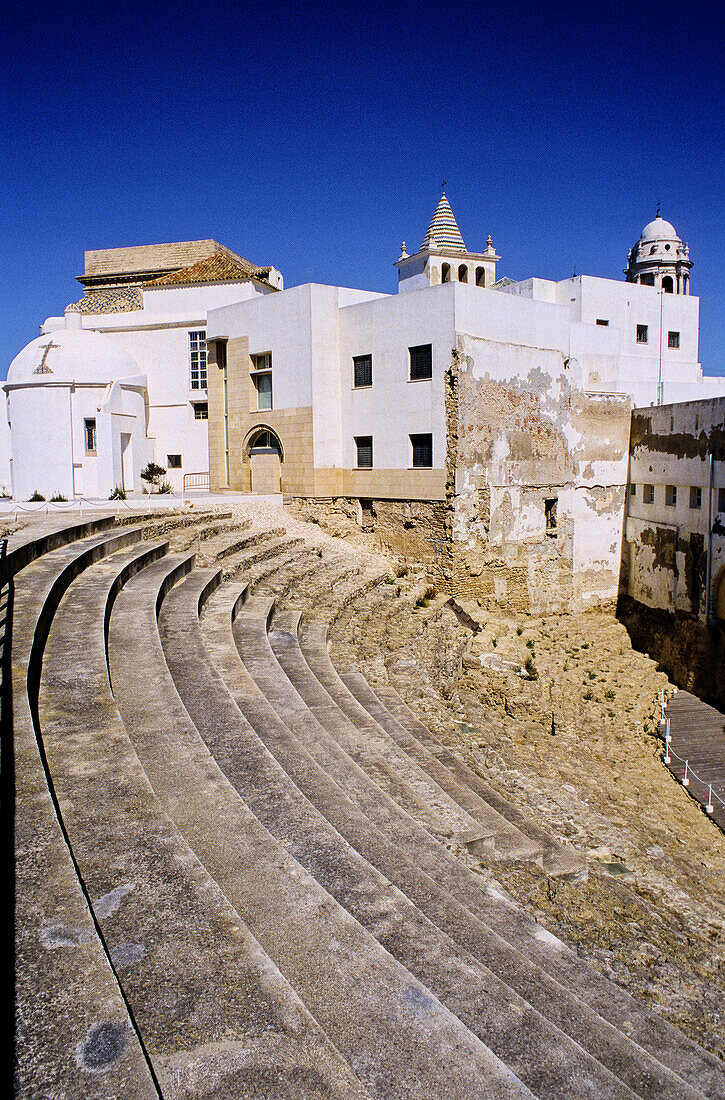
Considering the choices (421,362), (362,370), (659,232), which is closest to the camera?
(421,362)

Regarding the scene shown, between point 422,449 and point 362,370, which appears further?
point 362,370

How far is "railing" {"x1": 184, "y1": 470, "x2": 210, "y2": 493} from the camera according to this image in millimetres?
23547

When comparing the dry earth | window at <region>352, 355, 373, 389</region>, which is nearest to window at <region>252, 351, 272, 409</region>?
window at <region>352, 355, 373, 389</region>

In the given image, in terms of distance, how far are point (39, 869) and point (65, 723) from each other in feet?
6.16

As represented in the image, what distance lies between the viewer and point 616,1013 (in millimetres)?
4391

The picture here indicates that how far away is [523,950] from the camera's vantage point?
4.60 metres

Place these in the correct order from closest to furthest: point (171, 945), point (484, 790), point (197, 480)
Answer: point (171, 945) < point (484, 790) < point (197, 480)

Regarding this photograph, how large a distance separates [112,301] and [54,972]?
26.3 m

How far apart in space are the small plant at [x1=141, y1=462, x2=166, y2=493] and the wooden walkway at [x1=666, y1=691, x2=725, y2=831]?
51.4 feet

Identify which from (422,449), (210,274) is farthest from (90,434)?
(422,449)

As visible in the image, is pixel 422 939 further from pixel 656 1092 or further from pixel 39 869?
pixel 39 869

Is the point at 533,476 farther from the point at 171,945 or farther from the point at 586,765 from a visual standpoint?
the point at 171,945

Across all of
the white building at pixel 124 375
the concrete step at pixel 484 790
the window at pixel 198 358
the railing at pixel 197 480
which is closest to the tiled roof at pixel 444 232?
the white building at pixel 124 375

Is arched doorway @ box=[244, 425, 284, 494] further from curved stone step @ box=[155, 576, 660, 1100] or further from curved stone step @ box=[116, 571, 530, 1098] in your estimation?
curved stone step @ box=[116, 571, 530, 1098]
